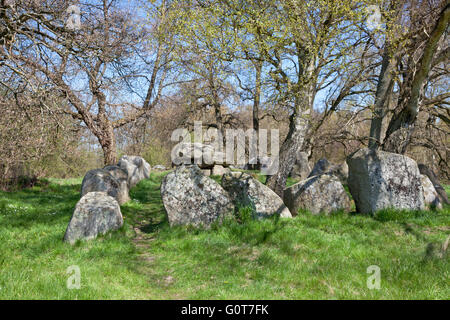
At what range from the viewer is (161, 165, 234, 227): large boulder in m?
7.95

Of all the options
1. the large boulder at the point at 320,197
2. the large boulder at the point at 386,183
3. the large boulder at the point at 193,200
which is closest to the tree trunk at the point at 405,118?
the large boulder at the point at 386,183

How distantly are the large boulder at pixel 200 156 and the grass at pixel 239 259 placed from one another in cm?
1253

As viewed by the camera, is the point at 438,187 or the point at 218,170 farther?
the point at 218,170

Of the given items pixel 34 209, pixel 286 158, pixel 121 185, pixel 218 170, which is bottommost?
pixel 34 209

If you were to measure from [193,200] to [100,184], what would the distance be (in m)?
4.00

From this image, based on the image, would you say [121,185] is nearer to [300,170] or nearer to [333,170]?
[333,170]

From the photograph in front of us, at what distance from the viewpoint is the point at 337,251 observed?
5.97 metres

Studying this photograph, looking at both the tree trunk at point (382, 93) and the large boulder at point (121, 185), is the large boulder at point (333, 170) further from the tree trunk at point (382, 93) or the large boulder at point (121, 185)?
the large boulder at point (121, 185)

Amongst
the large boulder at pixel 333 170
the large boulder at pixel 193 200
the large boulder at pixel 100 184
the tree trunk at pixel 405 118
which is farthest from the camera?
the large boulder at pixel 333 170

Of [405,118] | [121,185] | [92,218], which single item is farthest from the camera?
[121,185]

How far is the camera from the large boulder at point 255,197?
8055 millimetres

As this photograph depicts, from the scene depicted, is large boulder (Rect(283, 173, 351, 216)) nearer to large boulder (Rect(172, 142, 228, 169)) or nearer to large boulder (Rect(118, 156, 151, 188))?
large boulder (Rect(118, 156, 151, 188))

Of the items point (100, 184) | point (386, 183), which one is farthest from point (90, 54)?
point (386, 183)

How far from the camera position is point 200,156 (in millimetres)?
21391
